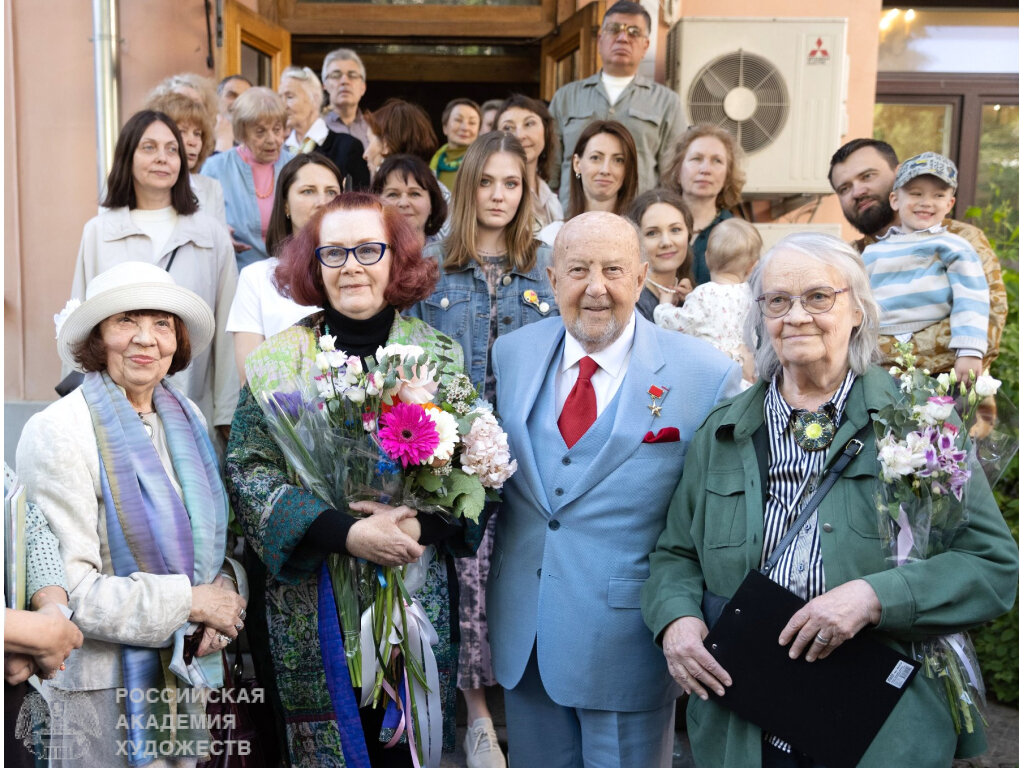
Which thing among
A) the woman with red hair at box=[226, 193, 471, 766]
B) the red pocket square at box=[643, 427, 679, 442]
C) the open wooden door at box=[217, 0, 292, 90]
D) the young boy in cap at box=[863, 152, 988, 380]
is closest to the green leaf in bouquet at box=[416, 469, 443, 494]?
the woman with red hair at box=[226, 193, 471, 766]

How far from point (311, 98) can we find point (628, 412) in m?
4.70

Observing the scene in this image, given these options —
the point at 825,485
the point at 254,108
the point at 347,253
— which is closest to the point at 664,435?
the point at 825,485

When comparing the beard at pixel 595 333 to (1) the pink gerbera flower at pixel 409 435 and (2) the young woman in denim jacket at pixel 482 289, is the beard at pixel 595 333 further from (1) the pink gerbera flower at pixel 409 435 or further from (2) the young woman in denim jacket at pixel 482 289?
(2) the young woman in denim jacket at pixel 482 289

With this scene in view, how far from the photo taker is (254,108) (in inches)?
214

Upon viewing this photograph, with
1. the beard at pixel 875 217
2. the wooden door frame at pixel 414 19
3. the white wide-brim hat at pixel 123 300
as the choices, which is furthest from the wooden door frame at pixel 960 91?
the white wide-brim hat at pixel 123 300

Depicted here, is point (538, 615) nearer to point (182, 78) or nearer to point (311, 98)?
point (182, 78)

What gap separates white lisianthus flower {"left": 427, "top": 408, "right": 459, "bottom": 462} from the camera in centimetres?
257

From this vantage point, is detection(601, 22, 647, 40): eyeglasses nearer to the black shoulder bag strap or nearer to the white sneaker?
the white sneaker

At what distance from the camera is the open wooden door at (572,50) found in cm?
780

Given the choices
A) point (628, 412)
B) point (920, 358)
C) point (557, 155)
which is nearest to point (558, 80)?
point (557, 155)

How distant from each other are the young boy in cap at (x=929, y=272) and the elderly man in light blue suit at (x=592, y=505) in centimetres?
171

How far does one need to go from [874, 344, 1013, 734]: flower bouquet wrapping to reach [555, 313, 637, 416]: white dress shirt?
32.7 inches

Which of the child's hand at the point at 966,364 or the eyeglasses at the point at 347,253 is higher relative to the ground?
the eyeglasses at the point at 347,253

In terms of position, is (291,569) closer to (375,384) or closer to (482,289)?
(375,384)
